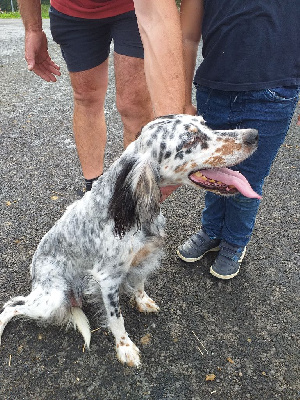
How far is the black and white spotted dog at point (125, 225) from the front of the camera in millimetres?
2074

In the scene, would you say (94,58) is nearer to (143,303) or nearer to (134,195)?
(134,195)

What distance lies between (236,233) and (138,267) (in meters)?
0.92

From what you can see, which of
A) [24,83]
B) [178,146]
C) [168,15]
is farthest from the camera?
[24,83]

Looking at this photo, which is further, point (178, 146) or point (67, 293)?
point (67, 293)

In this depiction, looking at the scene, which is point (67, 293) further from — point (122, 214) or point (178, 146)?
point (178, 146)

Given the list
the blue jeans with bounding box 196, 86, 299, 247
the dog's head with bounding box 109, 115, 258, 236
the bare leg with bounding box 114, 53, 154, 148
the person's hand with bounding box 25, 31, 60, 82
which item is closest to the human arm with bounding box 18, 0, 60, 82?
the person's hand with bounding box 25, 31, 60, 82

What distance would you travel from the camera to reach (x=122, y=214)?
2.13 meters

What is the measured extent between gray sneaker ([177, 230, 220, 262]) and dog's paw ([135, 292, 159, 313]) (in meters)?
0.58

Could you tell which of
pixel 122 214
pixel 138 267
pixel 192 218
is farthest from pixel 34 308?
pixel 192 218

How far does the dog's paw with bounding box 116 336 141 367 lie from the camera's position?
253cm

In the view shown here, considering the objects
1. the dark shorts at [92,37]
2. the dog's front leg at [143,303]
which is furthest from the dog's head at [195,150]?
the dark shorts at [92,37]

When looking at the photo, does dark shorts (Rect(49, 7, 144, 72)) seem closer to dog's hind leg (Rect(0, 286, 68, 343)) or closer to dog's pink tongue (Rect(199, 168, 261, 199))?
dog's pink tongue (Rect(199, 168, 261, 199))

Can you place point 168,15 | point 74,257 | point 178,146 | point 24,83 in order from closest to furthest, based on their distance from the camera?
point 178,146 → point 168,15 → point 74,257 → point 24,83

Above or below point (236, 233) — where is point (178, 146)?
above
